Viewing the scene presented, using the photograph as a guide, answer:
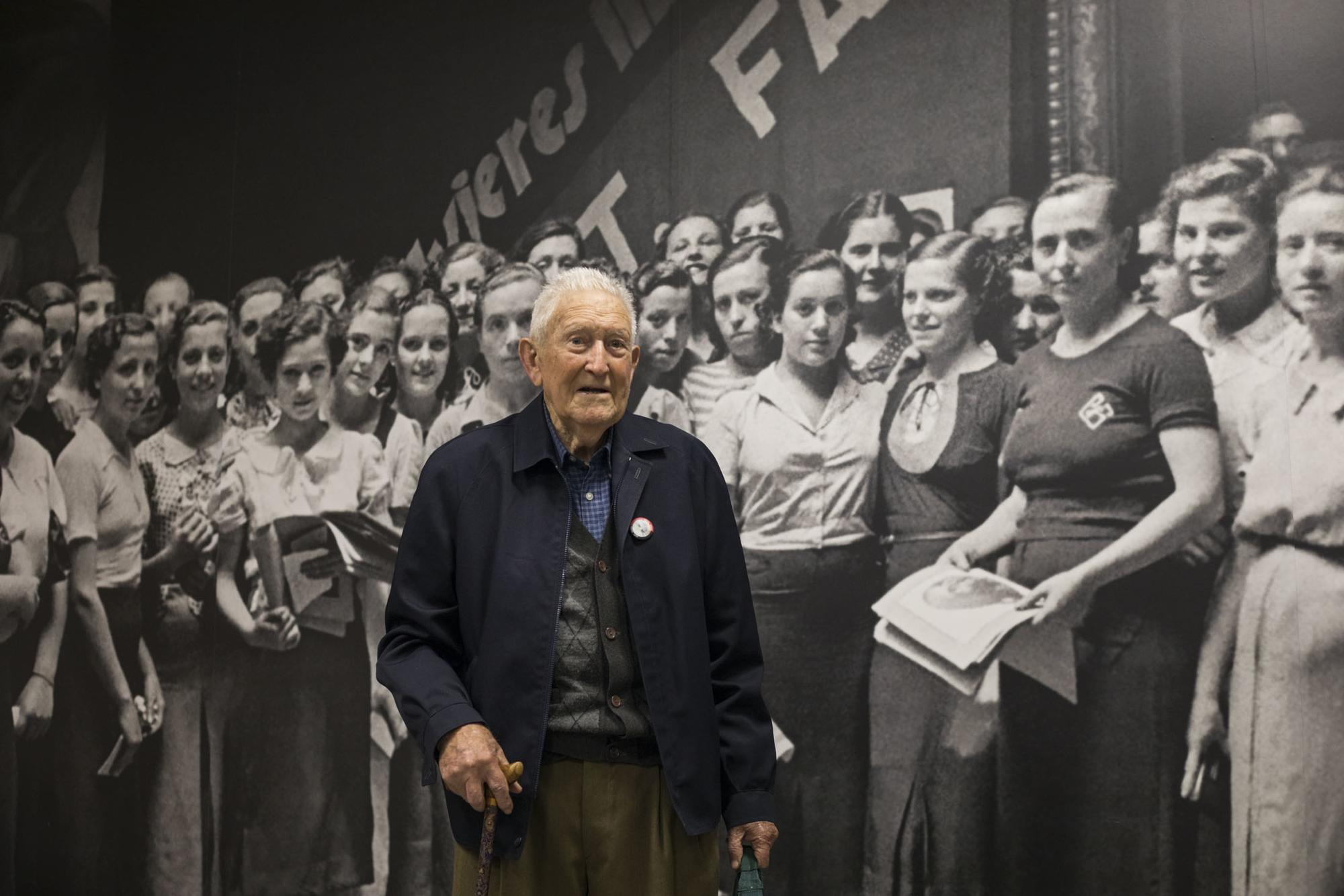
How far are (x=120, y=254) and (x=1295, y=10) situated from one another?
382 cm

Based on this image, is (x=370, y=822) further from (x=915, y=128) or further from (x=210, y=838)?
(x=915, y=128)

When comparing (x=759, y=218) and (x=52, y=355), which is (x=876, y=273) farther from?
(x=52, y=355)

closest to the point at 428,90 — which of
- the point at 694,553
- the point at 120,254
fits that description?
the point at 120,254

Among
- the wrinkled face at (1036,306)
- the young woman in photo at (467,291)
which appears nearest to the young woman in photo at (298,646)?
the young woman in photo at (467,291)

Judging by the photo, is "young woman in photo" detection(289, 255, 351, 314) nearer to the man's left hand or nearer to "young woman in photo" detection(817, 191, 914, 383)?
"young woman in photo" detection(817, 191, 914, 383)

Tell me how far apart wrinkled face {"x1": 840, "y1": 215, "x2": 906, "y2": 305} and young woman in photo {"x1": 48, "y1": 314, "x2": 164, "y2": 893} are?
8.04 ft

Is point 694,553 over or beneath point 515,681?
over

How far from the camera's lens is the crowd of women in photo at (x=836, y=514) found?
3.06 metres

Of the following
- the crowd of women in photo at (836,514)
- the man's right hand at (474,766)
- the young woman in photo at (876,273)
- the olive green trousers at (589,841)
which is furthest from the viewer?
the young woman in photo at (876,273)

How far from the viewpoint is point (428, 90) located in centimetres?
401

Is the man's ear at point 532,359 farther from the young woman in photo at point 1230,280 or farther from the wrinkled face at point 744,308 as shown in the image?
the young woman in photo at point 1230,280

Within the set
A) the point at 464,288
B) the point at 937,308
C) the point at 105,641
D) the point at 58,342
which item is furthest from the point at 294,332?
the point at 937,308

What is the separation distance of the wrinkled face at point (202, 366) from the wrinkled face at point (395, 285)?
607 millimetres

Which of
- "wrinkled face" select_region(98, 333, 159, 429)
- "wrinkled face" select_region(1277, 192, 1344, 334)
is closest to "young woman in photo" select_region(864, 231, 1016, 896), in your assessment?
"wrinkled face" select_region(1277, 192, 1344, 334)
